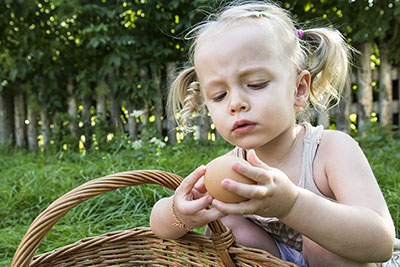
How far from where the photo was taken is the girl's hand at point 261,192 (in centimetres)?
75

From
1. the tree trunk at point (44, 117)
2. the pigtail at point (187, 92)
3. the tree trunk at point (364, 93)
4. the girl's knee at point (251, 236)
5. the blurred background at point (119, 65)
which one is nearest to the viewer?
the girl's knee at point (251, 236)

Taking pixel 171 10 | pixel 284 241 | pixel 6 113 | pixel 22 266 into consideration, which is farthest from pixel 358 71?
pixel 6 113

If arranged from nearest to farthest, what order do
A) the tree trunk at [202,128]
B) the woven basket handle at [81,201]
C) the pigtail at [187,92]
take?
the woven basket handle at [81,201] < the pigtail at [187,92] < the tree trunk at [202,128]

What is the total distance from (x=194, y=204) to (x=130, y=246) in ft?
2.07

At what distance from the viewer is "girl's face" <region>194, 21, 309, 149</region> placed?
97cm

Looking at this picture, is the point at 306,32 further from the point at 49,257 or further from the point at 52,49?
the point at 52,49

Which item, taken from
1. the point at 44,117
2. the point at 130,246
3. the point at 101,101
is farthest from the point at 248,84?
the point at 44,117

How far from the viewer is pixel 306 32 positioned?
53.1 inches

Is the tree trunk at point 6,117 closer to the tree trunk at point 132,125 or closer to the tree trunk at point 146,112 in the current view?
the tree trunk at point 132,125

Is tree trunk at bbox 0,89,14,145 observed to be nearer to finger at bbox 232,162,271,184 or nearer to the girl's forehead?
the girl's forehead

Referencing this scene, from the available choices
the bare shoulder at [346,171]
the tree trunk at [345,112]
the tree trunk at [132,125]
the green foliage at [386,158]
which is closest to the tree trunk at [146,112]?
the tree trunk at [132,125]

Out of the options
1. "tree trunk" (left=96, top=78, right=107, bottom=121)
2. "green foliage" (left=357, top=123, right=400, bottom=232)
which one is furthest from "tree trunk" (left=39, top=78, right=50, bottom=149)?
"green foliage" (left=357, top=123, right=400, bottom=232)

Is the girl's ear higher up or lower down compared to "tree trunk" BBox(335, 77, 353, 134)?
higher up

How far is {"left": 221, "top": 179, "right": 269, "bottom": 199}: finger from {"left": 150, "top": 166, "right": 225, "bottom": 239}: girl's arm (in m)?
0.13
